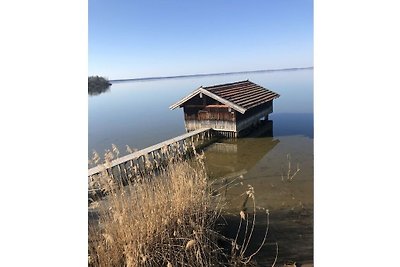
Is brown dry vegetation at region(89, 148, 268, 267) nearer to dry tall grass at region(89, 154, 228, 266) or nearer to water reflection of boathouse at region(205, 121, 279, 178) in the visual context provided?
dry tall grass at region(89, 154, 228, 266)

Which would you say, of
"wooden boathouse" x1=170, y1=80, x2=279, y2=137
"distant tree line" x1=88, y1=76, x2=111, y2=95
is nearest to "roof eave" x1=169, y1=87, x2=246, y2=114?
"wooden boathouse" x1=170, y1=80, x2=279, y2=137

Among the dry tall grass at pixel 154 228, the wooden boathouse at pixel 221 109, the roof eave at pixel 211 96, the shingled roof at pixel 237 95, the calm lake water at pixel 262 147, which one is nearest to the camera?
the dry tall grass at pixel 154 228

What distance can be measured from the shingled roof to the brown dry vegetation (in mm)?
5881

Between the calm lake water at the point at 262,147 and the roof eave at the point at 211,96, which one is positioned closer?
the calm lake water at the point at 262,147

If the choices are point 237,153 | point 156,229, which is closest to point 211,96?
point 237,153

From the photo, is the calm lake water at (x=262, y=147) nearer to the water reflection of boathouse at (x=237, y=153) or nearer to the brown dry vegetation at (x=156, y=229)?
the water reflection of boathouse at (x=237, y=153)

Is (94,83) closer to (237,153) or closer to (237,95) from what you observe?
(237,153)

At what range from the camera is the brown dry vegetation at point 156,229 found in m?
1.99

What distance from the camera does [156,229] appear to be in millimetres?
2170

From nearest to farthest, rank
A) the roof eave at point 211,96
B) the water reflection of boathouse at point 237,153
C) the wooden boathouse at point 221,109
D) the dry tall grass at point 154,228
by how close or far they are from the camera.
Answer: the dry tall grass at point 154,228
the water reflection of boathouse at point 237,153
the roof eave at point 211,96
the wooden boathouse at point 221,109

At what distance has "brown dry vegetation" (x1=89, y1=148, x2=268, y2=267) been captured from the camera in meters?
1.99

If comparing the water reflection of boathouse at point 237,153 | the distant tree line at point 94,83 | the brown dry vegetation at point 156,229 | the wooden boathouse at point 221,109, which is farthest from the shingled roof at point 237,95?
the brown dry vegetation at point 156,229
